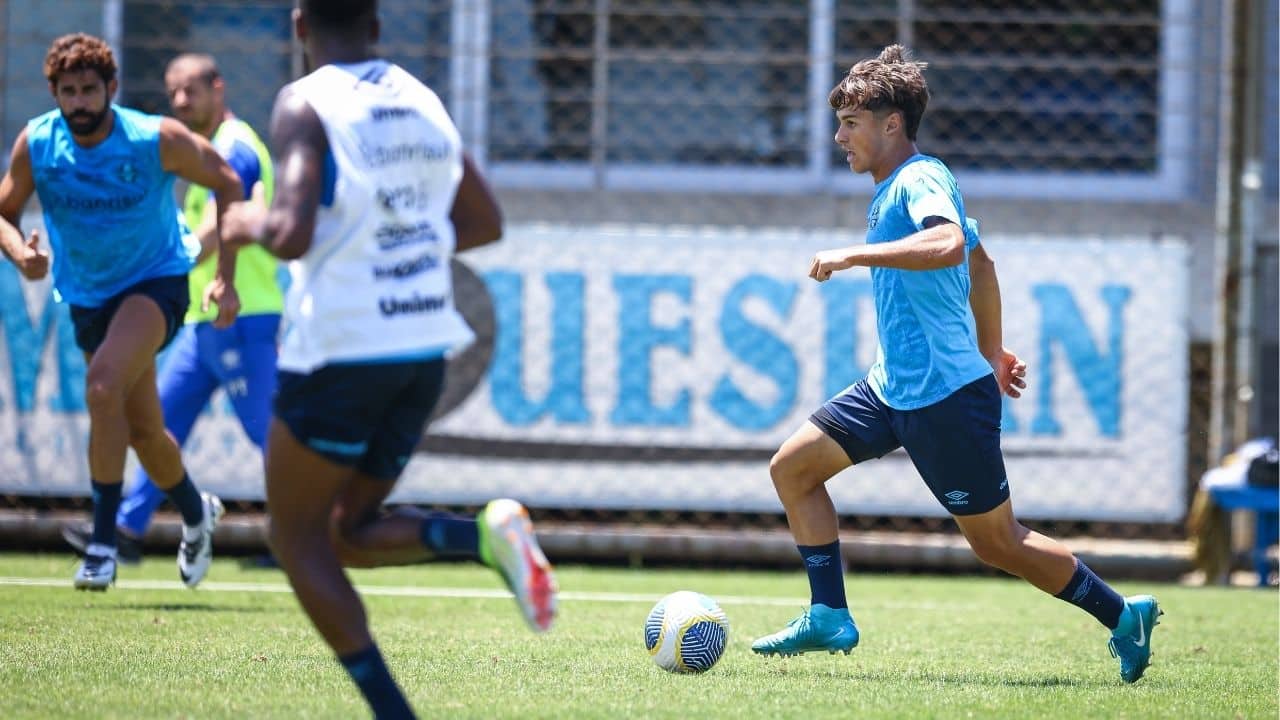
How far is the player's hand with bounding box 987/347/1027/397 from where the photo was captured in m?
5.11

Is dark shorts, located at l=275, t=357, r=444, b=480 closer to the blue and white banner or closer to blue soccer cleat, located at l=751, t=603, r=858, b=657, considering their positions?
blue soccer cleat, located at l=751, t=603, r=858, b=657

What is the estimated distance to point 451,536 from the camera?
3.68 m

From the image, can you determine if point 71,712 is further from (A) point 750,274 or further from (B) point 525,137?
(B) point 525,137

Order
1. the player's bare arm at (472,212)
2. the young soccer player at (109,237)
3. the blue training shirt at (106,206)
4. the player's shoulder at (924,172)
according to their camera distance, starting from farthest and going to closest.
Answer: the blue training shirt at (106,206), the young soccer player at (109,237), the player's shoulder at (924,172), the player's bare arm at (472,212)

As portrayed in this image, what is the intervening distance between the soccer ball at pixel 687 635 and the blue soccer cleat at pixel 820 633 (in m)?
0.20

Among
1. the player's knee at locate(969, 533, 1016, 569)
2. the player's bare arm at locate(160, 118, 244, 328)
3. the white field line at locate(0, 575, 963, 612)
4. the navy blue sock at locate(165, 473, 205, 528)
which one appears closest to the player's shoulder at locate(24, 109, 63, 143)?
the player's bare arm at locate(160, 118, 244, 328)

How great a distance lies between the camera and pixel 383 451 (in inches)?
144

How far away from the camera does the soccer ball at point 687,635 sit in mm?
4824

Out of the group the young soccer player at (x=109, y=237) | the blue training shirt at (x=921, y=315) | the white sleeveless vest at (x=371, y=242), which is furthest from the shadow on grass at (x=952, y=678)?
the young soccer player at (x=109, y=237)

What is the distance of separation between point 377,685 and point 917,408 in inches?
79.5

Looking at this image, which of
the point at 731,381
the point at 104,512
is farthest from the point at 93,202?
the point at 731,381

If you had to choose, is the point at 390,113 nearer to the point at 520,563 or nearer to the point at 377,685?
the point at 520,563

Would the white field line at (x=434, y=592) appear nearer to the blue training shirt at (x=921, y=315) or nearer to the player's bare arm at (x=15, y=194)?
the player's bare arm at (x=15, y=194)

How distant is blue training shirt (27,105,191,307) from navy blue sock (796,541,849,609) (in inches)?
110
